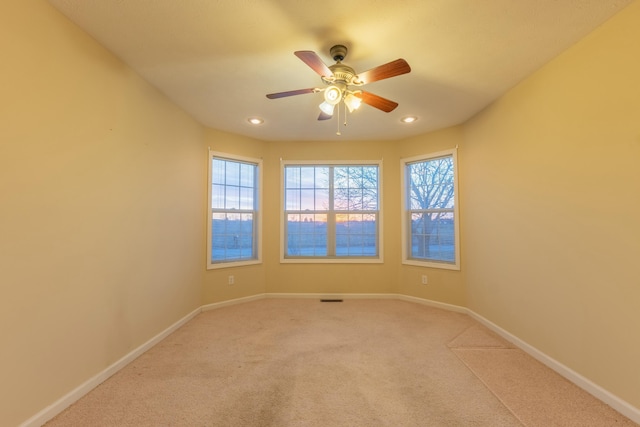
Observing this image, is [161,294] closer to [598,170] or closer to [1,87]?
[1,87]

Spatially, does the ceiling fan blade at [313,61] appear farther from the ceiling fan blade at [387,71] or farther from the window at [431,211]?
the window at [431,211]

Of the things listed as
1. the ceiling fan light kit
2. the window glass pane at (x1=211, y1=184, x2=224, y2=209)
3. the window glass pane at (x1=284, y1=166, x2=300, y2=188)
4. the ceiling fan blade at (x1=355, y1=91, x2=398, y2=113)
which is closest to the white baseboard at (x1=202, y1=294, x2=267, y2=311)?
the window glass pane at (x1=211, y1=184, x2=224, y2=209)

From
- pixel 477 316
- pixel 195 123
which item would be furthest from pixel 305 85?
pixel 477 316

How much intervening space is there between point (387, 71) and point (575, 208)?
1766 millimetres

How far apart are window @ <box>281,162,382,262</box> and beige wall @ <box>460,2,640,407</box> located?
1.88 m

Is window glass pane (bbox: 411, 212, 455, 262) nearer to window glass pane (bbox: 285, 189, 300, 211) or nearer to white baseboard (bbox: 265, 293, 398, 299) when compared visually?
white baseboard (bbox: 265, 293, 398, 299)

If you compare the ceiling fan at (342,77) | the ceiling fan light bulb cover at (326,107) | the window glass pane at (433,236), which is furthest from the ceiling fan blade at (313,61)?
the window glass pane at (433,236)

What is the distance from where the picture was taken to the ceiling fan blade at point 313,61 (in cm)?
177

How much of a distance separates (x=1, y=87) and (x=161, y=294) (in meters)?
2.14

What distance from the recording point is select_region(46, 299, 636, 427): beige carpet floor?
6.00ft

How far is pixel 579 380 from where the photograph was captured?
2182mm

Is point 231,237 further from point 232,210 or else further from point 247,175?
point 247,175

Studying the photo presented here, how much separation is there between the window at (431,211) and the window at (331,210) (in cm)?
49

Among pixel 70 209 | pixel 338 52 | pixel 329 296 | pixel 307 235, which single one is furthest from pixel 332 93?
pixel 329 296
